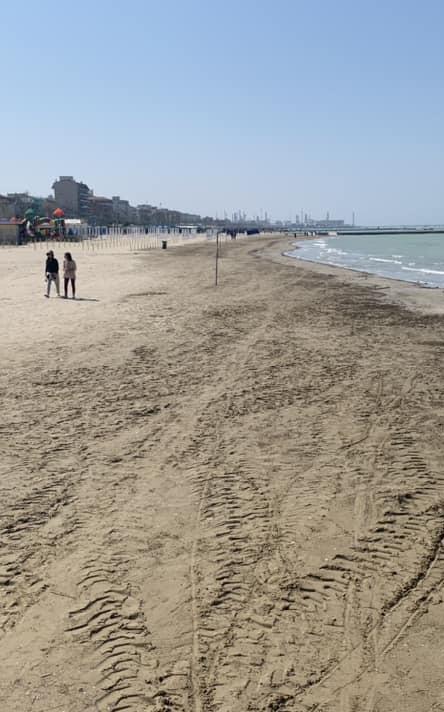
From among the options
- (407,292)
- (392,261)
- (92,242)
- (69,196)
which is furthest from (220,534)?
(69,196)

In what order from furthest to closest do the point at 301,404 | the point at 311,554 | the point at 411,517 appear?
the point at 301,404 → the point at 411,517 → the point at 311,554

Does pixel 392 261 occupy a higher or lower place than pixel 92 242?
lower

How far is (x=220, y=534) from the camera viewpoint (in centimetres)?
443

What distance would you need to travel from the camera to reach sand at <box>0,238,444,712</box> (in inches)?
120

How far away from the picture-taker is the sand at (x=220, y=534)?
304 cm

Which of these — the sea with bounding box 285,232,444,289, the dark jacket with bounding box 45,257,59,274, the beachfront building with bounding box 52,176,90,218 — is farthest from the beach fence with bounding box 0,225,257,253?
the beachfront building with bounding box 52,176,90,218

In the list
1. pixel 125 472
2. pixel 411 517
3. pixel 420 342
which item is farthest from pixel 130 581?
pixel 420 342

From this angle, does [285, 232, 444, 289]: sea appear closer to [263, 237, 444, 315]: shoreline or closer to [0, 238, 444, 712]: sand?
[263, 237, 444, 315]: shoreline

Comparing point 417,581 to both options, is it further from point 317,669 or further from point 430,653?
point 317,669

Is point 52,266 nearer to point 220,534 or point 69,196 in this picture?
point 220,534

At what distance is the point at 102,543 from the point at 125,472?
1299mm

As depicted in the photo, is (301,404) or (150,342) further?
(150,342)

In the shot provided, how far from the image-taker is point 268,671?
10.1 feet

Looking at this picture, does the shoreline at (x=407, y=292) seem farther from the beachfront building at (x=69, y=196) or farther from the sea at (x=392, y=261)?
the beachfront building at (x=69, y=196)
